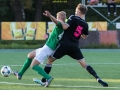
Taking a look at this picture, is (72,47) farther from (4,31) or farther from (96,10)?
(96,10)

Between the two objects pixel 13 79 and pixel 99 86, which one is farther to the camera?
pixel 13 79

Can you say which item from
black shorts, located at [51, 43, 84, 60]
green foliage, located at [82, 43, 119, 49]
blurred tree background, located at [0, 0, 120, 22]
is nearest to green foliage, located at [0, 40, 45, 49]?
green foliage, located at [82, 43, 119, 49]

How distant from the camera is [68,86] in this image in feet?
36.3

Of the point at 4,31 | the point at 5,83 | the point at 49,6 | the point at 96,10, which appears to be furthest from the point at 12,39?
the point at 5,83

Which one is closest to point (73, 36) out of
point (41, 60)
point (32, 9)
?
point (41, 60)

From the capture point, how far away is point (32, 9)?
44.4m

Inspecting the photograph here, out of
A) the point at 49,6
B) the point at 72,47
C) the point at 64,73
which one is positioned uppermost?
the point at 72,47

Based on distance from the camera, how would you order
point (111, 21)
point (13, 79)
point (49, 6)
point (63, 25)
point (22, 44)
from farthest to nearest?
point (49, 6) < point (111, 21) < point (22, 44) < point (13, 79) < point (63, 25)

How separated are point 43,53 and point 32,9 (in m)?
33.7

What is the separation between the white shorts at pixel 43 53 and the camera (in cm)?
1096

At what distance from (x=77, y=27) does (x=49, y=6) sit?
35036mm

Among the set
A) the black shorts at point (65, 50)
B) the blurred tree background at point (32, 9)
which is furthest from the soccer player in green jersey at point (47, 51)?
the blurred tree background at point (32, 9)

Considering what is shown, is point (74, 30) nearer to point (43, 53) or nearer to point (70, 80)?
point (43, 53)

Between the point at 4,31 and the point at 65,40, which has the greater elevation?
the point at 65,40
